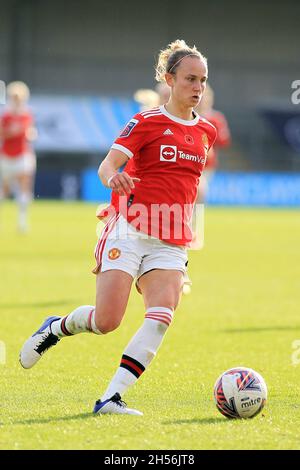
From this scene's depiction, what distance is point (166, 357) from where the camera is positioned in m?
8.05

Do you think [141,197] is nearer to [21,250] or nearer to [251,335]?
[251,335]

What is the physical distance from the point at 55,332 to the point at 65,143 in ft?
91.4

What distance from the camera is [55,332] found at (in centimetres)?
653

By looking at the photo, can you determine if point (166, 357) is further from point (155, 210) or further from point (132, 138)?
point (132, 138)

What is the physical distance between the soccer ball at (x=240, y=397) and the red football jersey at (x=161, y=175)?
923 mm

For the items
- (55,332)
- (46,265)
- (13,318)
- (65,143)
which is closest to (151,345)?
(55,332)

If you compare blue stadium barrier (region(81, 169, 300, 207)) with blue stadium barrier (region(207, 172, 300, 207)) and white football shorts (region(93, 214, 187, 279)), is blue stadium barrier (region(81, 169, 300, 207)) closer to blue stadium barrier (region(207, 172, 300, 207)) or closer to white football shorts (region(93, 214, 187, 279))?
blue stadium barrier (region(207, 172, 300, 207))

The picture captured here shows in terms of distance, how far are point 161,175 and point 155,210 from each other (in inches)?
8.3

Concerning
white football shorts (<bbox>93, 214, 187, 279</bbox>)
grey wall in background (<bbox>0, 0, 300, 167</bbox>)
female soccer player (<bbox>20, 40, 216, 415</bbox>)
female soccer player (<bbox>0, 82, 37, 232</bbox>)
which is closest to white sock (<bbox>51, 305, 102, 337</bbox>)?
Result: female soccer player (<bbox>20, 40, 216, 415</bbox>)

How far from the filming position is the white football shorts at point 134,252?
5953 millimetres

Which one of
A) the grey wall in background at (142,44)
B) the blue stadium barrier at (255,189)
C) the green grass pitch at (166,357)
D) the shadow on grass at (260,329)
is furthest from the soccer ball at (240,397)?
the grey wall in background at (142,44)

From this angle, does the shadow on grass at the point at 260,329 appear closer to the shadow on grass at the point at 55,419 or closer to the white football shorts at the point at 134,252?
the white football shorts at the point at 134,252

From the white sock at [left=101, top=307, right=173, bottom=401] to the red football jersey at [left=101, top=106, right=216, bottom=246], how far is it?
1.66 ft
